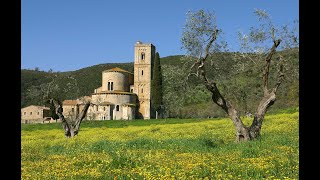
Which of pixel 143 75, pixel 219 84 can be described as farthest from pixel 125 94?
pixel 219 84

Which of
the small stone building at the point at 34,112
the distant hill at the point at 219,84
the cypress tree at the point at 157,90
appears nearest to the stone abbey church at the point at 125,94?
the cypress tree at the point at 157,90

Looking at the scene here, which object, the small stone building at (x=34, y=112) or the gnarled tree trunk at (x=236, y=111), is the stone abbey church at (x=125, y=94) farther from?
the gnarled tree trunk at (x=236, y=111)

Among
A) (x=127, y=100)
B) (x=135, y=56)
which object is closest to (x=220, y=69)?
(x=127, y=100)

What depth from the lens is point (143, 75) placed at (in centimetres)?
12900

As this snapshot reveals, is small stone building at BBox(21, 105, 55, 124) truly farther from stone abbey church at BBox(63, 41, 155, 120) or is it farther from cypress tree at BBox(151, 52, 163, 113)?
cypress tree at BBox(151, 52, 163, 113)

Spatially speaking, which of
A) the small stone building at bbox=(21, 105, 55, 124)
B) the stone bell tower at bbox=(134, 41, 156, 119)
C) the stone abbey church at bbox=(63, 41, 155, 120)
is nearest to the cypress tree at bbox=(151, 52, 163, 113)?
the stone abbey church at bbox=(63, 41, 155, 120)

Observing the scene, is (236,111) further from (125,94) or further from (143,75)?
(143,75)

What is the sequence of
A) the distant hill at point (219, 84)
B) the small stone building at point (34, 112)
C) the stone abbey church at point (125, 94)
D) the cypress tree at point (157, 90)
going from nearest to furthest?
1. the distant hill at point (219, 84)
2. the cypress tree at point (157, 90)
3. the stone abbey church at point (125, 94)
4. the small stone building at point (34, 112)

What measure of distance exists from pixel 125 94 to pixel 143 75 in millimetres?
15620

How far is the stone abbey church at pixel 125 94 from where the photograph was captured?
11162 cm
